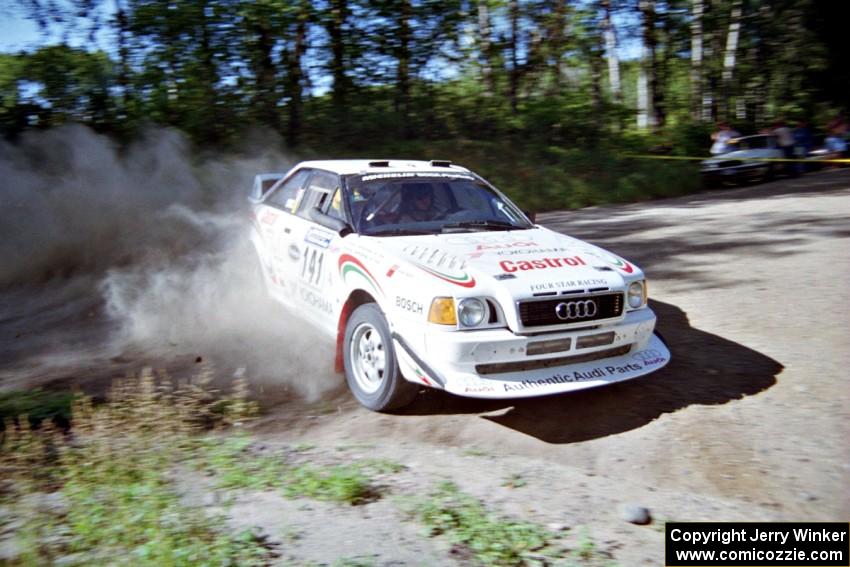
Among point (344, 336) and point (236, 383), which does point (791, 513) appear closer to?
point (344, 336)

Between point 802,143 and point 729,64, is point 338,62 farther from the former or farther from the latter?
point 729,64

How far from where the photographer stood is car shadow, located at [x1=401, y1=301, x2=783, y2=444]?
16.6 ft

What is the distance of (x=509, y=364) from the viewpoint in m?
4.77

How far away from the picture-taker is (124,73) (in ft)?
51.4

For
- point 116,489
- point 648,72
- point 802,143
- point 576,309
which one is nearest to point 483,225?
point 576,309

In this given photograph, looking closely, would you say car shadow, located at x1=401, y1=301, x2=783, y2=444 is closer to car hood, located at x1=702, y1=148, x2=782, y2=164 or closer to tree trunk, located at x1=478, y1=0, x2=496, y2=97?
car hood, located at x1=702, y1=148, x2=782, y2=164

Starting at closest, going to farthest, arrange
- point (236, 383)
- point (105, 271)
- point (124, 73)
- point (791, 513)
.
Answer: point (791, 513) → point (236, 383) → point (105, 271) → point (124, 73)

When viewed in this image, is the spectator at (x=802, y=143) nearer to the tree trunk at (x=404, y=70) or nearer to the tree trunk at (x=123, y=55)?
the tree trunk at (x=404, y=70)

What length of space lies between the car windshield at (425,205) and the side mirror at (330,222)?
0.09m

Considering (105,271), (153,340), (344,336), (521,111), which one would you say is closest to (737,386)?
(344,336)

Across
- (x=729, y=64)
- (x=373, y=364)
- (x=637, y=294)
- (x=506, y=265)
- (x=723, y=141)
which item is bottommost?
(x=373, y=364)

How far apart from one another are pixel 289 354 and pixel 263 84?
11946 millimetres

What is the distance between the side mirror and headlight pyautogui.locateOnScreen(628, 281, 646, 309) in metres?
2.12

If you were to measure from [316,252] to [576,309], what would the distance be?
7.43 feet
